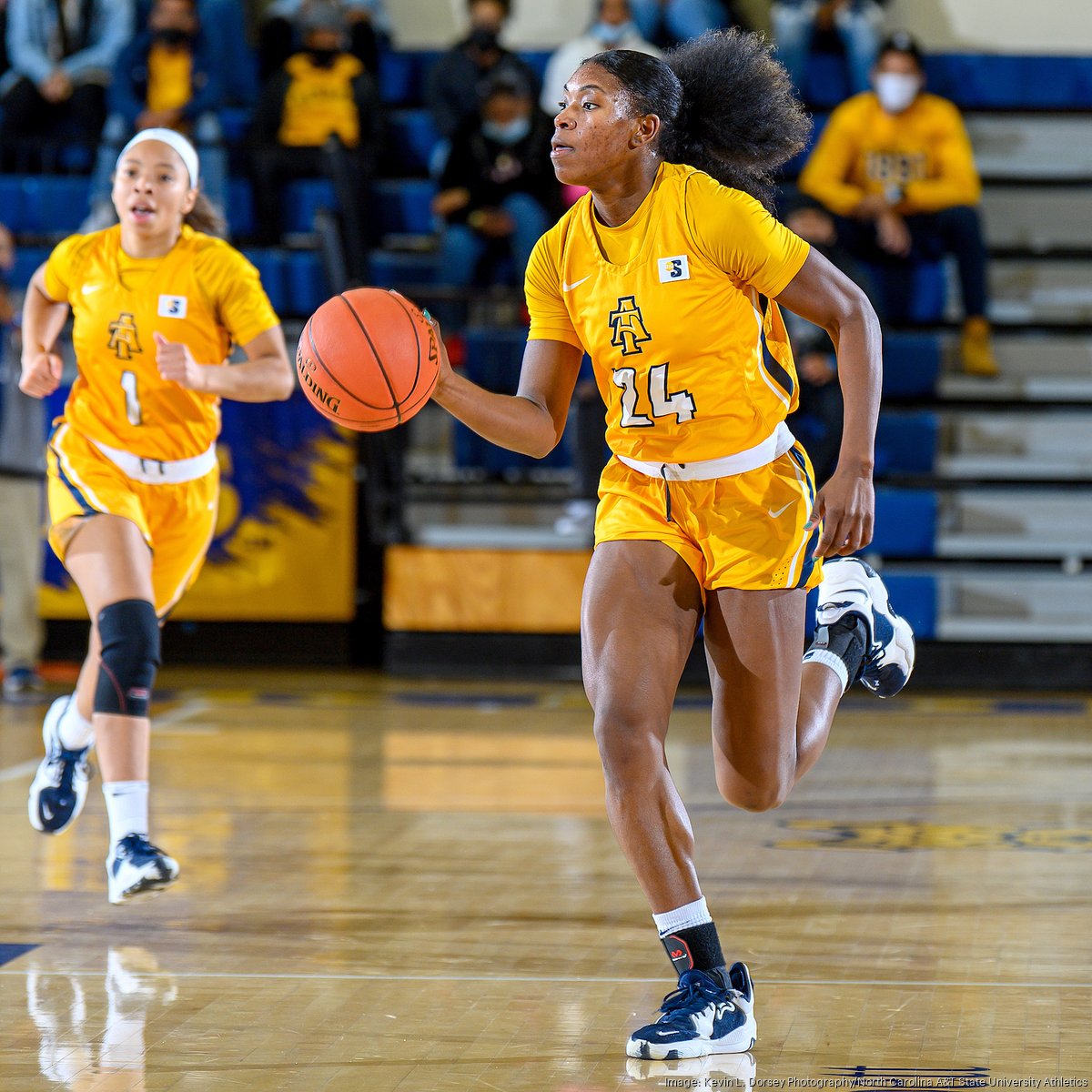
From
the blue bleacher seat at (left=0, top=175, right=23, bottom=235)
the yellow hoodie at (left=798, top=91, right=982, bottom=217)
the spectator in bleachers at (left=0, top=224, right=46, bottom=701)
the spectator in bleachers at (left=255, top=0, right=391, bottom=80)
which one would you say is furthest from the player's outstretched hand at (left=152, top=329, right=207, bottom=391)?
the spectator in bleachers at (left=255, top=0, right=391, bottom=80)

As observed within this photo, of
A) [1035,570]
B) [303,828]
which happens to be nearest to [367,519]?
[1035,570]

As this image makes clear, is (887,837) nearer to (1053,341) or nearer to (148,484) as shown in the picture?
(148,484)

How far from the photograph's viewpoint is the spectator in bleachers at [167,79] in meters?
11.5

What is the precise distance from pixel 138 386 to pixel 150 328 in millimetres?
171

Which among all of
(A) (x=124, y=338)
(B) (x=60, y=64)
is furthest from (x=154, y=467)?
(B) (x=60, y=64)

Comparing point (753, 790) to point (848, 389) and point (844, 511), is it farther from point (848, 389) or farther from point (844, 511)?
point (848, 389)

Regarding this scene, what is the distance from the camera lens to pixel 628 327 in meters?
3.60

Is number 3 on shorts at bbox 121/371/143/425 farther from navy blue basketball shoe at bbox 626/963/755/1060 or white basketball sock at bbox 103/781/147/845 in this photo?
navy blue basketball shoe at bbox 626/963/755/1060

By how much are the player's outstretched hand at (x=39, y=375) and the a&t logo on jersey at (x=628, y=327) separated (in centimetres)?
204

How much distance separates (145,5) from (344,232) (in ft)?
11.0

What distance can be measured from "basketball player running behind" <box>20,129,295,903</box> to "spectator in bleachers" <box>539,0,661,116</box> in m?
6.48

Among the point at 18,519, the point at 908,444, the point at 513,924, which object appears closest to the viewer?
the point at 513,924

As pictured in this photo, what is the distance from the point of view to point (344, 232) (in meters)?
10.5

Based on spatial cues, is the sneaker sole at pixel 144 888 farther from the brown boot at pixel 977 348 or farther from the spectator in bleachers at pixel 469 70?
the brown boot at pixel 977 348
